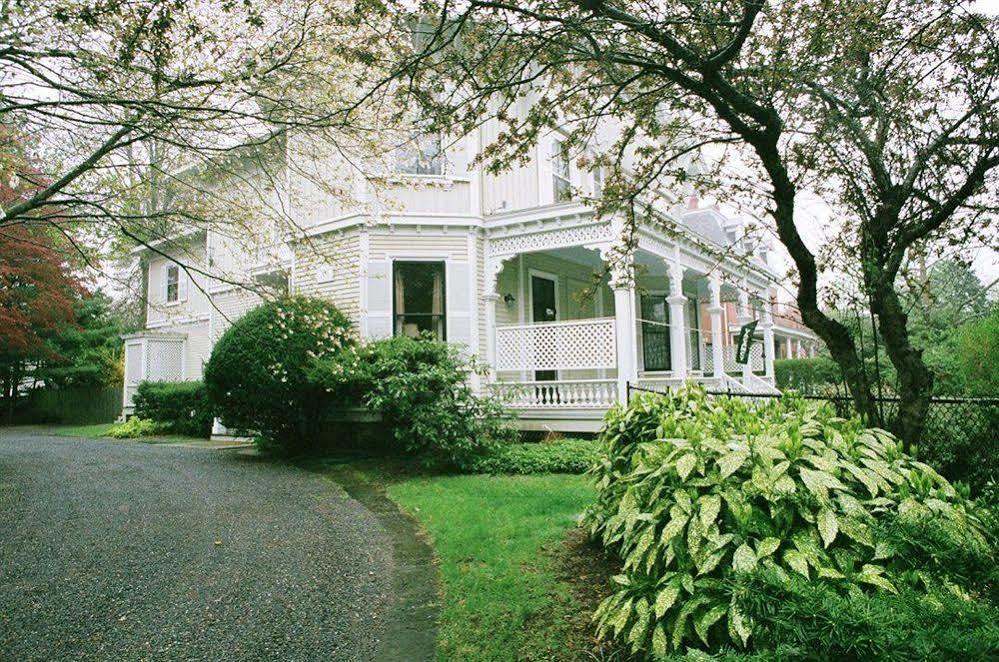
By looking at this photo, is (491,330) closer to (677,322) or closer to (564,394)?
(564,394)

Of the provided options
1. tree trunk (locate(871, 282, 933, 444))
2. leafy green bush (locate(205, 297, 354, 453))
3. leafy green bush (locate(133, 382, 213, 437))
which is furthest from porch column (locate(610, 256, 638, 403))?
leafy green bush (locate(133, 382, 213, 437))

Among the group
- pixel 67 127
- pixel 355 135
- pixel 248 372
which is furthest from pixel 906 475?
pixel 248 372

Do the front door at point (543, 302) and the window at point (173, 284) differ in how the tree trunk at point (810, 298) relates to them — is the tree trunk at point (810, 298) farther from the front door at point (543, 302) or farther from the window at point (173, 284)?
the window at point (173, 284)

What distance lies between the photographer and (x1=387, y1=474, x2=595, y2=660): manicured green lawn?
3.24 meters

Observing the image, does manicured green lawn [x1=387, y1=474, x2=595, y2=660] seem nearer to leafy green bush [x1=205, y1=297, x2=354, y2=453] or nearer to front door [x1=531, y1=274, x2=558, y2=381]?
leafy green bush [x1=205, y1=297, x2=354, y2=453]

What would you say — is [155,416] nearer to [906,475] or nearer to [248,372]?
[248,372]

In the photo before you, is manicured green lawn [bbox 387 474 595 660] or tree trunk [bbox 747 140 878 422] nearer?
manicured green lawn [bbox 387 474 595 660]

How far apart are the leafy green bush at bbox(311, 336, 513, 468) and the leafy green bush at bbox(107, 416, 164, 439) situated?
29.3ft

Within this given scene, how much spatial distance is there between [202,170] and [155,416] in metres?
10.8

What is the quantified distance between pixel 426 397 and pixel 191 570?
4.67 metres

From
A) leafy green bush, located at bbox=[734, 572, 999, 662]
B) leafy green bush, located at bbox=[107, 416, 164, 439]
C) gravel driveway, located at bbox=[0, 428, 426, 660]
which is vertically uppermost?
leafy green bush, located at bbox=[734, 572, 999, 662]

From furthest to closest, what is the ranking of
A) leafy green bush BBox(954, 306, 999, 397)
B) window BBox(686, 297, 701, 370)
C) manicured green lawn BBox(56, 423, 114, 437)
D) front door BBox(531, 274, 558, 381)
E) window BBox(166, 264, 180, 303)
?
window BBox(166, 264, 180, 303), window BBox(686, 297, 701, 370), manicured green lawn BBox(56, 423, 114, 437), front door BBox(531, 274, 558, 381), leafy green bush BBox(954, 306, 999, 397)

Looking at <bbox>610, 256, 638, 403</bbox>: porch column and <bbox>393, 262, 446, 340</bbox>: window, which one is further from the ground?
<bbox>393, 262, 446, 340</bbox>: window

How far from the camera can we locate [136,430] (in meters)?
15.9
